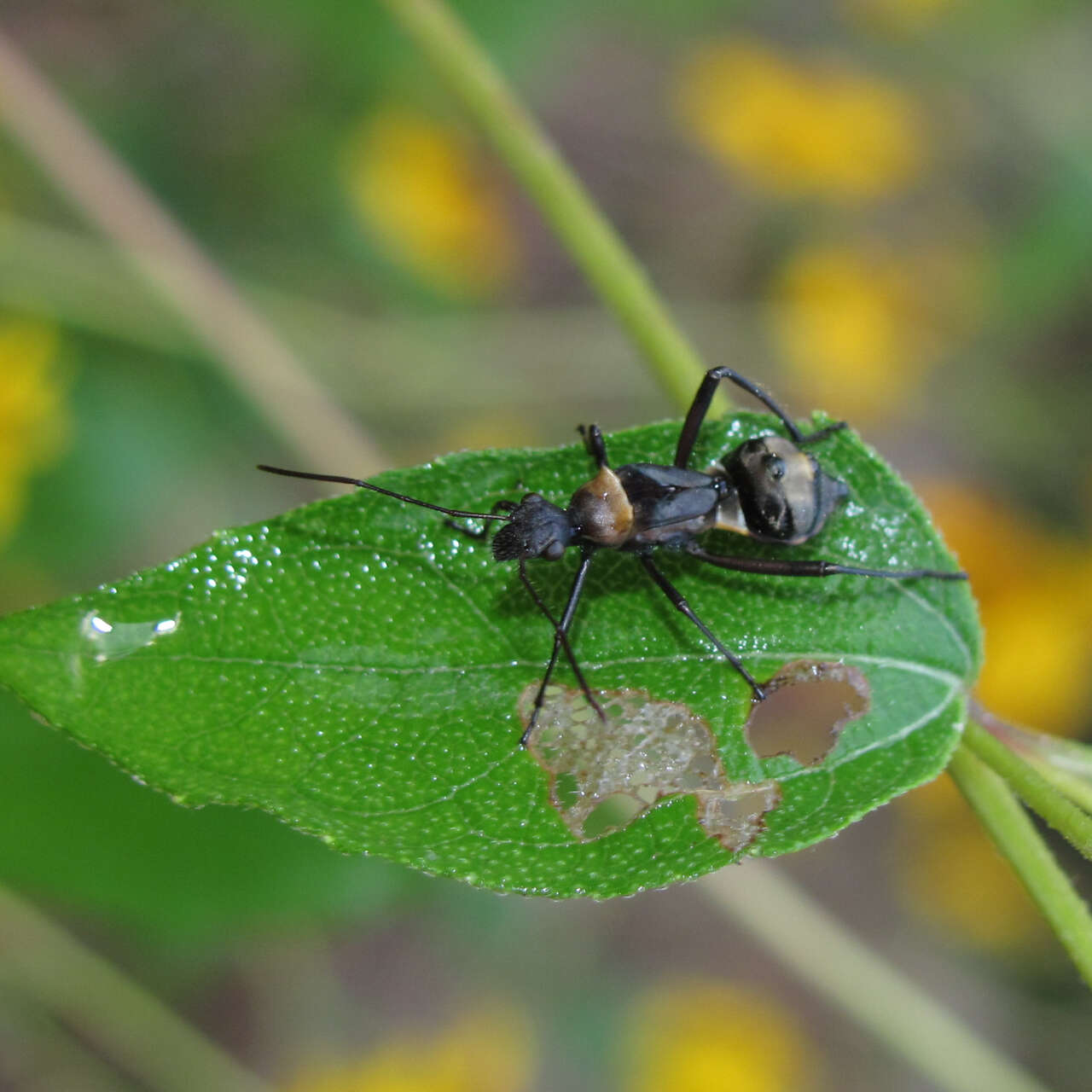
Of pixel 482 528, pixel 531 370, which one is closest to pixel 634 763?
pixel 482 528

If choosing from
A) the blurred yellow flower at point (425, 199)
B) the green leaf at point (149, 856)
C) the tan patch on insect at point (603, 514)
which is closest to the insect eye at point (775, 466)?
the tan patch on insect at point (603, 514)

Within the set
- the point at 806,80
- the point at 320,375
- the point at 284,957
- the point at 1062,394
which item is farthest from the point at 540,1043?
the point at 806,80

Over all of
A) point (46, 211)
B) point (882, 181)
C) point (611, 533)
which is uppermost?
point (882, 181)

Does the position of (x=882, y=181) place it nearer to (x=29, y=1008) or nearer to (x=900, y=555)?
(x=900, y=555)

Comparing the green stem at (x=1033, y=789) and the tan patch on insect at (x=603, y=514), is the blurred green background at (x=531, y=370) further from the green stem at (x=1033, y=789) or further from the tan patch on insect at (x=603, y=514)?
the green stem at (x=1033, y=789)

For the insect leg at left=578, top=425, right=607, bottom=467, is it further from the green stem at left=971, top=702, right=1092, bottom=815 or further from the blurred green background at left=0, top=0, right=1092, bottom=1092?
the blurred green background at left=0, top=0, right=1092, bottom=1092

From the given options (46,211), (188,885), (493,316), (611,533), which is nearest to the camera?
(611,533)
